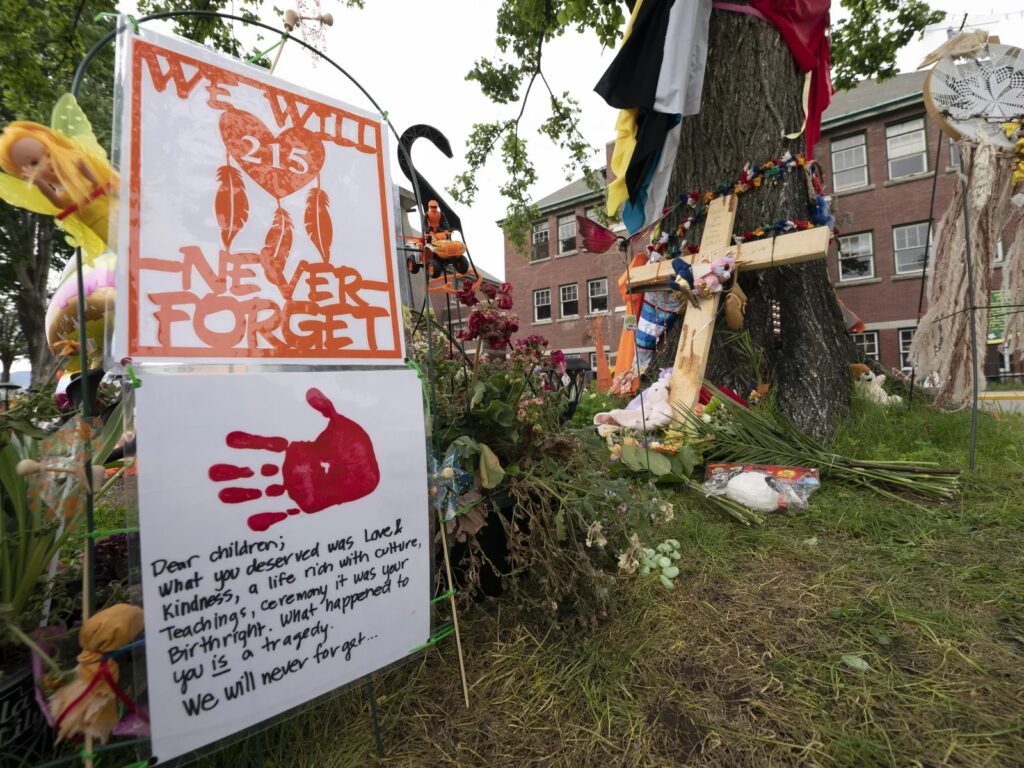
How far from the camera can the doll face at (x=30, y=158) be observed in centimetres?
88

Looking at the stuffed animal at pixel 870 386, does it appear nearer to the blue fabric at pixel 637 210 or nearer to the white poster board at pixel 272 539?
the blue fabric at pixel 637 210

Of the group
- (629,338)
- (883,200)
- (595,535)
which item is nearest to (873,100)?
(883,200)

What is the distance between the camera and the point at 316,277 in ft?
3.61

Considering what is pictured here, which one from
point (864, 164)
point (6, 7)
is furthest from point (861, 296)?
point (6, 7)

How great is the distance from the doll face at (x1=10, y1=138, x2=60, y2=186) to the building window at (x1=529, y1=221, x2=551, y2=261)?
19673mm

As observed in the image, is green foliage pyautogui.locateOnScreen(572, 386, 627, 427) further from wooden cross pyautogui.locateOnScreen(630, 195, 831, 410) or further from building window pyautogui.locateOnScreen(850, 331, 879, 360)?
building window pyautogui.locateOnScreen(850, 331, 879, 360)

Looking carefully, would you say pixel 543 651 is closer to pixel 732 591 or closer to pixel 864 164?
pixel 732 591

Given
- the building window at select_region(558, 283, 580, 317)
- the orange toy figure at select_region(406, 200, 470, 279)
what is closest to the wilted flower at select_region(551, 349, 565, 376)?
the orange toy figure at select_region(406, 200, 470, 279)

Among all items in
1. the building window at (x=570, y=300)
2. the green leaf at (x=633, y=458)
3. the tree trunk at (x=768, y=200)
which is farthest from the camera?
the building window at (x=570, y=300)

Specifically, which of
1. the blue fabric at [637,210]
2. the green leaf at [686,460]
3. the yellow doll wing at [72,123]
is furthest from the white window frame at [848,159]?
the yellow doll wing at [72,123]

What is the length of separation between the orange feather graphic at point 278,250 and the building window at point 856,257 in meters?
17.9

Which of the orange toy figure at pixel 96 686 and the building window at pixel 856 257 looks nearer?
the orange toy figure at pixel 96 686

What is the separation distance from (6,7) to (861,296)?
18.9 m

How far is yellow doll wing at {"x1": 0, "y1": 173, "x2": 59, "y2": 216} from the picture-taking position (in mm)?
905
